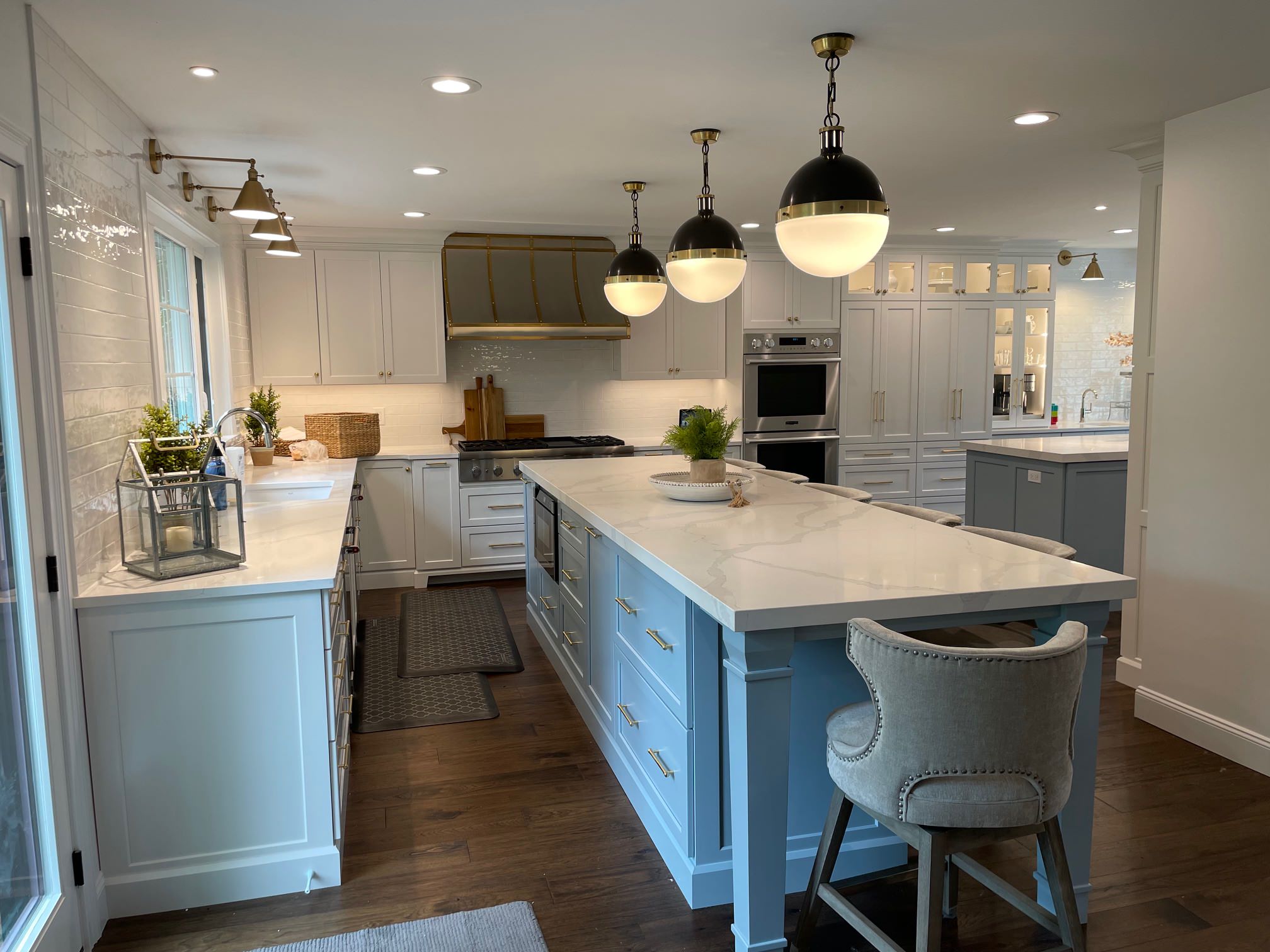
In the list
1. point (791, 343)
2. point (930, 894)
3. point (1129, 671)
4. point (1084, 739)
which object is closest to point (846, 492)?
point (1129, 671)

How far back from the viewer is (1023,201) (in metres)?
5.23

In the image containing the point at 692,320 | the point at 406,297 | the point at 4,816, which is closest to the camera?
the point at 4,816

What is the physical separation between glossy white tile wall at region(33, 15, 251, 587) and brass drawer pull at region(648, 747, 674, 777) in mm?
1638

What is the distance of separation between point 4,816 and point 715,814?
1.63m

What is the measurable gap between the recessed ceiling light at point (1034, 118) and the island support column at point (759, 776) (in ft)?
8.04

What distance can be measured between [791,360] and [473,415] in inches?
93.4

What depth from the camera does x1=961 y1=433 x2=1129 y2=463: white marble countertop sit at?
4.77 meters

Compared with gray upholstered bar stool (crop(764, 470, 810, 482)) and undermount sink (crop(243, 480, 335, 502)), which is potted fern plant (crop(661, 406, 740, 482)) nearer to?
gray upholstered bar stool (crop(764, 470, 810, 482))

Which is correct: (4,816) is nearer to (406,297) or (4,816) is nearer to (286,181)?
(286,181)

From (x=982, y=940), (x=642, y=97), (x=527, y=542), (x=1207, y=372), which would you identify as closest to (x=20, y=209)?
(x=642, y=97)

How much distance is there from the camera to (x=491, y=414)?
6547mm

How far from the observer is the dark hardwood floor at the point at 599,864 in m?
2.28

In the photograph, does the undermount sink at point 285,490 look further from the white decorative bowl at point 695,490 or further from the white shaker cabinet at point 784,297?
the white shaker cabinet at point 784,297

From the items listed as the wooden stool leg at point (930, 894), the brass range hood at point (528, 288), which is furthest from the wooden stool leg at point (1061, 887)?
the brass range hood at point (528, 288)
